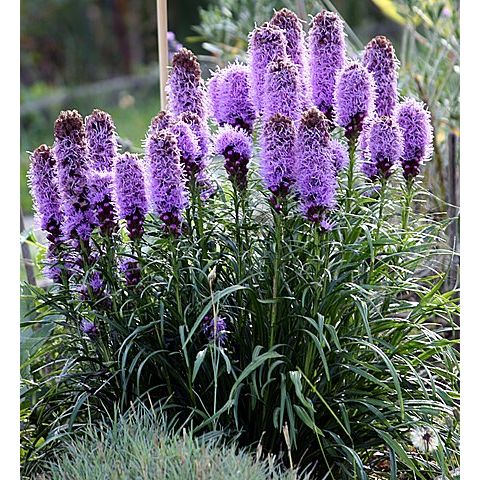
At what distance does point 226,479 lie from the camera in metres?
1.65

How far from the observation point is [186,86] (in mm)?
2209

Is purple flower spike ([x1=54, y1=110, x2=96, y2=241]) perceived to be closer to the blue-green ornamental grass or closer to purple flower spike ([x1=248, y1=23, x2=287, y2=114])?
the blue-green ornamental grass

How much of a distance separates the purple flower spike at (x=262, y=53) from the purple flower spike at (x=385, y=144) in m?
0.24

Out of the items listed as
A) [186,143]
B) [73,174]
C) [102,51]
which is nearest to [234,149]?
[186,143]

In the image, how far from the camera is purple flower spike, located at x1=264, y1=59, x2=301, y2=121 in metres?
2.05

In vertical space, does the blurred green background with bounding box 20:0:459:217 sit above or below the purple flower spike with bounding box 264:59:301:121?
above

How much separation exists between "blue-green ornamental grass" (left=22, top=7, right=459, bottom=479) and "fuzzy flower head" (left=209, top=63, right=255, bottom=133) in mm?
69

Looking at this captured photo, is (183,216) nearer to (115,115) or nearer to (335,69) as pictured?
(335,69)

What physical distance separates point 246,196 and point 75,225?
0.36m

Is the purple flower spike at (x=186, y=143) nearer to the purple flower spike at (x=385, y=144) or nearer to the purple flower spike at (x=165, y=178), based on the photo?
the purple flower spike at (x=165, y=178)

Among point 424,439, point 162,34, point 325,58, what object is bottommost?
point 424,439

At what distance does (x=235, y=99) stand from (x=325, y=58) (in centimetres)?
21

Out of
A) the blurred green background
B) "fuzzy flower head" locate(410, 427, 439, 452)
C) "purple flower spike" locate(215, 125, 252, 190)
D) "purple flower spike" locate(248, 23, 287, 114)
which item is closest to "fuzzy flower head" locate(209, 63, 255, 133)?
"purple flower spike" locate(248, 23, 287, 114)

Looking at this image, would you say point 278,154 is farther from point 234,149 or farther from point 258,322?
point 258,322
